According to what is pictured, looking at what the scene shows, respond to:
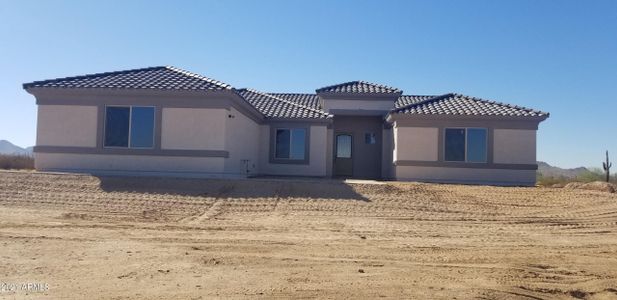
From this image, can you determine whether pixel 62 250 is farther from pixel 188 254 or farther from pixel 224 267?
pixel 224 267

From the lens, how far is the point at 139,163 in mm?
16891

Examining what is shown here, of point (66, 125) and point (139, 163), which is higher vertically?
point (66, 125)

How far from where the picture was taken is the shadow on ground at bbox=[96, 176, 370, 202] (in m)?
14.6

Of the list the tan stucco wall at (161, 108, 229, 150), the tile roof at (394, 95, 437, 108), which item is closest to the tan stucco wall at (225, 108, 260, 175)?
the tan stucco wall at (161, 108, 229, 150)

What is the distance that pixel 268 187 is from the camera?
15.3 metres

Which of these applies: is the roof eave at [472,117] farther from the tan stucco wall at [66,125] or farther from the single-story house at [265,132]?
the tan stucco wall at [66,125]

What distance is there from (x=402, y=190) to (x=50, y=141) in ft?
39.0

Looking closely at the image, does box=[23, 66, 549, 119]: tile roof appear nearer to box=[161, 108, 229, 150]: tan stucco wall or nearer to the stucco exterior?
box=[161, 108, 229, 150]: tan stucco wall

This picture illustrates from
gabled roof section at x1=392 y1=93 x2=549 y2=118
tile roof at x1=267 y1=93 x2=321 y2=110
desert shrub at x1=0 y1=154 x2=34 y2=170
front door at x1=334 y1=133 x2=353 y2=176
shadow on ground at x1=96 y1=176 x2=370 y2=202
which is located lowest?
shadow on ground at x1=96 y1=176 x2=370 y2=202

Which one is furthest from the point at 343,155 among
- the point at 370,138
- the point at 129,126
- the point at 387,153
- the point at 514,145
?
the point at 129,126

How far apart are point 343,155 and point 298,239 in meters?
14.0

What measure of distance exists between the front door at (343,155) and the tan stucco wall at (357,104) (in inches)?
50.8

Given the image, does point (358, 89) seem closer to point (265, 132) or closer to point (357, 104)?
point (357, 104)

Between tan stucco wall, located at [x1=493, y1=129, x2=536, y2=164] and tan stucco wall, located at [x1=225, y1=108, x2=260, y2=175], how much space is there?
375 inches
